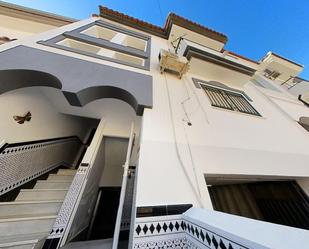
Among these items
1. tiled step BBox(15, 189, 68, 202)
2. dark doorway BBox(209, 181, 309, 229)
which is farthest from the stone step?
dark doorway BBox(209, 181, 309, 229)

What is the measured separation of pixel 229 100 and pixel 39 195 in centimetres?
425

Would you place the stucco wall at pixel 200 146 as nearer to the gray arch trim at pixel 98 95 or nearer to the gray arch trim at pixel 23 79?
the gray arch trim at pixel 98 95

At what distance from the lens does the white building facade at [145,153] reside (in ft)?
3.91

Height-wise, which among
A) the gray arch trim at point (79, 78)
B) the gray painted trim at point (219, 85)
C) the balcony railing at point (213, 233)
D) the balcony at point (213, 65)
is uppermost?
the balcony at point (213, 65)

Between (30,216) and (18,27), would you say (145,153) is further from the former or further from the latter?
(18,27)

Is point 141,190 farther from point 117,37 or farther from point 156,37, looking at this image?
point 156,37

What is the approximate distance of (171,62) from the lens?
283cm

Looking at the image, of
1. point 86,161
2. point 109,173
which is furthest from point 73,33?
point 109,173

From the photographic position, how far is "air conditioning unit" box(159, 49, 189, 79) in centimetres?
277

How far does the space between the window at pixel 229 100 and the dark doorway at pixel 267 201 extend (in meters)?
1.52

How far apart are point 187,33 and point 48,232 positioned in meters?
6.28

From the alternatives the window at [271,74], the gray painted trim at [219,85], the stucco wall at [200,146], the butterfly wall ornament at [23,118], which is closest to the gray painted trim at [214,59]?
the gray painted trim at [219,85]

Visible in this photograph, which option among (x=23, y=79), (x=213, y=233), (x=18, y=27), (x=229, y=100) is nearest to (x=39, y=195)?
(x=23, y=79)

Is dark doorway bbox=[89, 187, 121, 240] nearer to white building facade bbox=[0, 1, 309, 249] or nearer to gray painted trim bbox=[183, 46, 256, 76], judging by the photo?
white building facade bbox=[0, 1, 309, 249]
